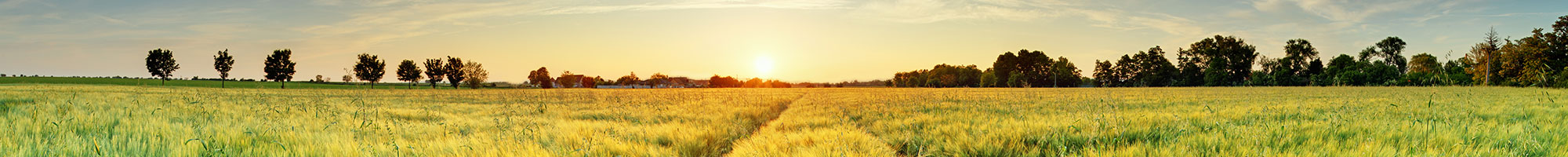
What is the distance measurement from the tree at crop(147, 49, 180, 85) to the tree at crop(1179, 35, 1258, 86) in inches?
4828

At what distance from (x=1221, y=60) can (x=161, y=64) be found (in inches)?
4922

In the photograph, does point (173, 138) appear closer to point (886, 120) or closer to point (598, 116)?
point (598, 116)

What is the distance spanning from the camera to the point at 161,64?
77375mm

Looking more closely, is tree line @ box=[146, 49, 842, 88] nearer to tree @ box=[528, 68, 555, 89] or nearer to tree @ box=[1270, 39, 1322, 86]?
tree @ box=[528, 68, 555, 89]

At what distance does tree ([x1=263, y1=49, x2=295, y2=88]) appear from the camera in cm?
7475

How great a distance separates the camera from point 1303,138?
5.16 m

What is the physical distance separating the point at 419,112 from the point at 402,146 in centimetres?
568

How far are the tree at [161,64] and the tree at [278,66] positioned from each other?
1419 centimetres

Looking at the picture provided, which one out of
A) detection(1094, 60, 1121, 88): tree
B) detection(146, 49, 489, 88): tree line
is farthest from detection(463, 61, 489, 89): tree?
detection(1094, 60, 1121, 88): tree

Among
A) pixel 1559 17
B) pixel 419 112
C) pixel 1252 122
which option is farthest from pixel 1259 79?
pixel 419 112

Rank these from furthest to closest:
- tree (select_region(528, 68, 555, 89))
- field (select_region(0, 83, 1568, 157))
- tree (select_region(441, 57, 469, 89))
→ tree (select_region(528, 68, 555, 89)) < tree (select_region(441, 57, 469, 89)) < field (select_region(0, 83, 1568, 157))

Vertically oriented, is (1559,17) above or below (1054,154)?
above

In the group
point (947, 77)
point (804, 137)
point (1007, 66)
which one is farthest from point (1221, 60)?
point (804, 137)

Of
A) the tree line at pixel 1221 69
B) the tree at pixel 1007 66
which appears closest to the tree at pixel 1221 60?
the tree line at pixel 1221 69
